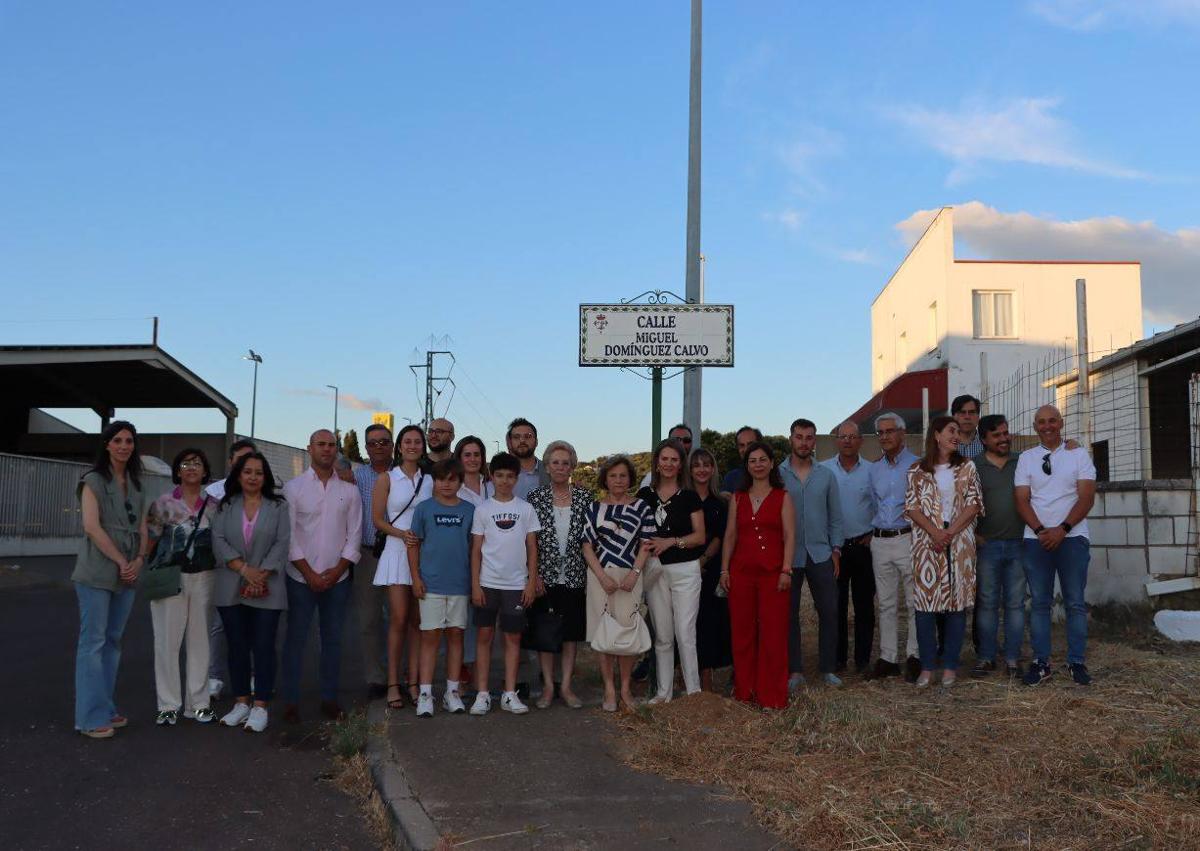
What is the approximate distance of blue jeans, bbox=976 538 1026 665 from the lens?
7400 millimetres

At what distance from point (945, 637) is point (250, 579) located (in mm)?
Result: 4698

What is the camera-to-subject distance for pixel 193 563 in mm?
6766

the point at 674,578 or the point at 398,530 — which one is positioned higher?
the point at 398,530

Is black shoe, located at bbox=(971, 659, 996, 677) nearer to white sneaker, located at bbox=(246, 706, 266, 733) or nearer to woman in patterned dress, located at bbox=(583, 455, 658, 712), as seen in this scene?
woman in patterned dress, located at bbox=(583, 455, 658, 712)

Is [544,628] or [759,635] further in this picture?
[544,628]

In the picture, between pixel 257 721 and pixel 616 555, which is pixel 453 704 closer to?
pixel 257 721

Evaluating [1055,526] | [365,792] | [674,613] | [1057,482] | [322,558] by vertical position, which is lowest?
[365,792]

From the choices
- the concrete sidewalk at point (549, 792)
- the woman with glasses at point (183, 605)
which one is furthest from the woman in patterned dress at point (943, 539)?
the woman with glasses at point (183, 605)

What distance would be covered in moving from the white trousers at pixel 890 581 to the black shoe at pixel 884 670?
33mm

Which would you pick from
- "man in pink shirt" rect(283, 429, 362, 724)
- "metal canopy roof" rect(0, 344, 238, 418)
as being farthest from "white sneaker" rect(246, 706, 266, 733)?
"metal canopy roof" rect(0, 344, 238, 418)

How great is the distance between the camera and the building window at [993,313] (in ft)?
91.7

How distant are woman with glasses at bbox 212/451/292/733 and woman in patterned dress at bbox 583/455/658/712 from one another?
6.52ft

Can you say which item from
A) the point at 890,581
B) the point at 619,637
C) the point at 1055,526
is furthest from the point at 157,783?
the point at 1055,526

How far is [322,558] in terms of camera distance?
6965mm
